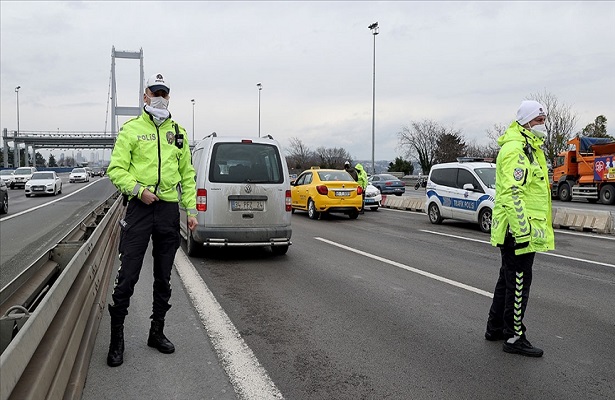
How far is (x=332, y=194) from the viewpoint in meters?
16.0

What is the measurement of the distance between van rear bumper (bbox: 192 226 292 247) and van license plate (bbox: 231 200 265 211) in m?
0.32

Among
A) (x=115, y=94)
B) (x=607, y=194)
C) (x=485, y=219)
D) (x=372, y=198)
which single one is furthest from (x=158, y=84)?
(x=115, y=94)

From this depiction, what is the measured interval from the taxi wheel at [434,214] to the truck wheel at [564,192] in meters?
14.8

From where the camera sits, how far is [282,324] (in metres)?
5.05

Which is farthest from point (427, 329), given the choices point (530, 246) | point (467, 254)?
point (467, 254)

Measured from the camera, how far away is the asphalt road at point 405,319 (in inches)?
145

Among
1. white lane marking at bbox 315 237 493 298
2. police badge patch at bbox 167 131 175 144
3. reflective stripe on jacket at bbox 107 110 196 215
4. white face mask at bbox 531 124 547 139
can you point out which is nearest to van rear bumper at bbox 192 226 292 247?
white lane marking at bbox 315 237 493 298

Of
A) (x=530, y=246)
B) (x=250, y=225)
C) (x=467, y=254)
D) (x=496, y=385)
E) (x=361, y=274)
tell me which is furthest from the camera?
(x=467, y=254)

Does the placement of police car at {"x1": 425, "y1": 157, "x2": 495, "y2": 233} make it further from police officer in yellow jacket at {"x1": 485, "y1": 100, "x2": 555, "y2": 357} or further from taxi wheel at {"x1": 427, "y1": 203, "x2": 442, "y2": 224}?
police officer in yellow jacket at {"x1": 485, "y1": 100, "x2": 555, "y2": 357}

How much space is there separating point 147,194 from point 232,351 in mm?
1453

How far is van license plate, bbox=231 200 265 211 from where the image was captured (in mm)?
8336

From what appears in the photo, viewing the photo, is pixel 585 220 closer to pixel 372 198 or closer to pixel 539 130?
pixel 372 198

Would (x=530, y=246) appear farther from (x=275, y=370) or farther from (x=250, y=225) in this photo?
(x=250, y=225)

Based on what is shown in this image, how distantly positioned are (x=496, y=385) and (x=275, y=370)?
1571mm
